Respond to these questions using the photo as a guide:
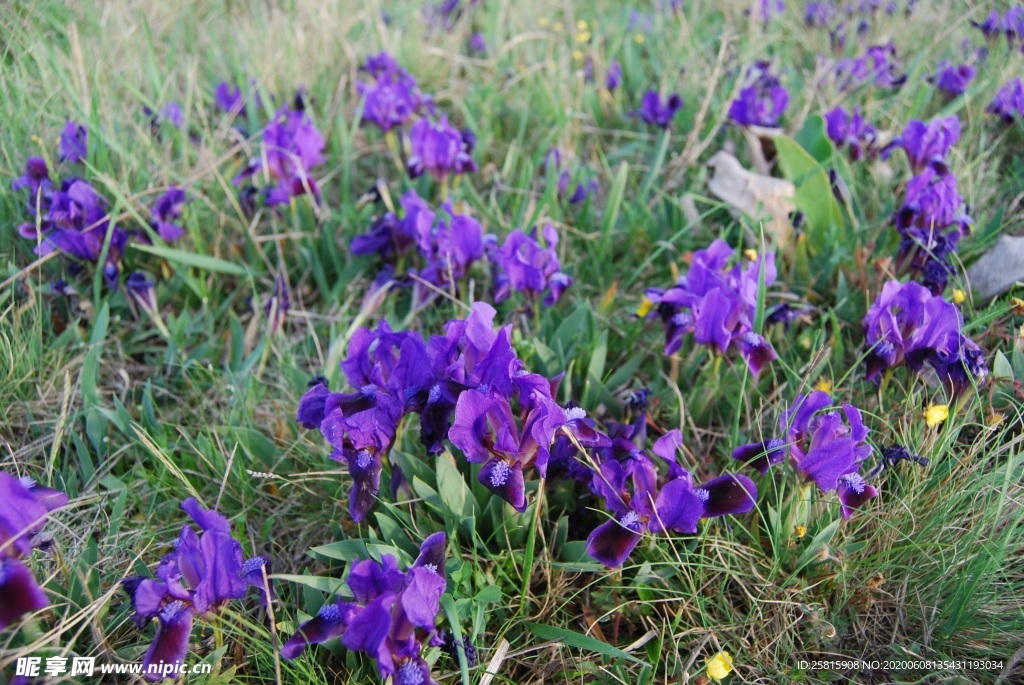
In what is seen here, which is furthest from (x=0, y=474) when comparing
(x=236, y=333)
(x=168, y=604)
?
(x=236, y=333)

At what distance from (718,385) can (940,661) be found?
3.13ft

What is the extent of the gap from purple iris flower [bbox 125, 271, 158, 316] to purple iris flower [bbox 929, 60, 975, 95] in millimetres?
3745

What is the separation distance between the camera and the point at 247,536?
2.15 m

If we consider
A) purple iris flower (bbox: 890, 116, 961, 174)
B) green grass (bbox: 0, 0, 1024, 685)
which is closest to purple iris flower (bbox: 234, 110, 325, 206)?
green grass (bbox: 0, 0, 1024, 685)

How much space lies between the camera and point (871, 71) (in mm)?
3971

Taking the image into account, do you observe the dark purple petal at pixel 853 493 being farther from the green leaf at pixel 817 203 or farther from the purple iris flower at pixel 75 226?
the purple iris flower at pixel 75 226

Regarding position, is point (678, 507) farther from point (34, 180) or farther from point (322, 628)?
point (34, 180)

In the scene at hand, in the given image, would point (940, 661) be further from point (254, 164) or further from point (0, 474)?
point (254, 164)

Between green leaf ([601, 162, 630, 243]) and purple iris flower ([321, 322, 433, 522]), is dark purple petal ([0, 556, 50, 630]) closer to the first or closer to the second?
purple iris flower ([321, 322, 433, 522])

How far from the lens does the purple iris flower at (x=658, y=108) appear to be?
3818 mm

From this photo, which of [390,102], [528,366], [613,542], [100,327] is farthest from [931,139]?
[100,327]

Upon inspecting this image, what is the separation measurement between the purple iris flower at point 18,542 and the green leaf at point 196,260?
4.37ft

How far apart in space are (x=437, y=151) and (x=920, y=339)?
80.9 inches

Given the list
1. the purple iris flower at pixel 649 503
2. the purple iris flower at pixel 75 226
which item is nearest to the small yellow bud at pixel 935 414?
the purple iris flower at pixel 649 503
